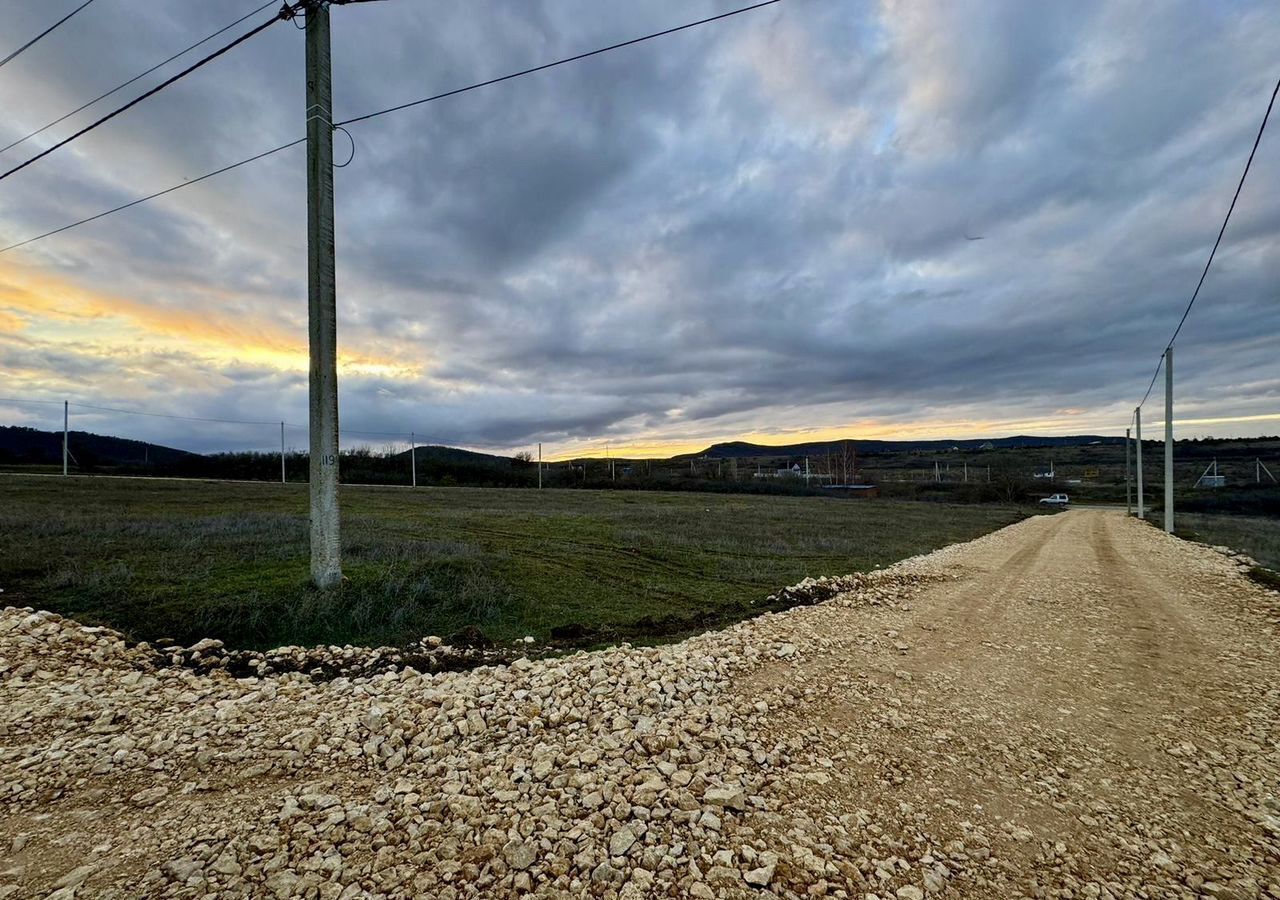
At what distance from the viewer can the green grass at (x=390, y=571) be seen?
312 inches

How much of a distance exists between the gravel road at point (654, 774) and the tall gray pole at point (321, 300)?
2.99m

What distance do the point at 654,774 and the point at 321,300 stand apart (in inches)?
366

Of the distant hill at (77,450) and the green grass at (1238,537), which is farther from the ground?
the distant hill at (77,450)

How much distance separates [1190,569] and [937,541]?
7.83 meters

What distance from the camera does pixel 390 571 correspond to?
Answer: 1010 cm

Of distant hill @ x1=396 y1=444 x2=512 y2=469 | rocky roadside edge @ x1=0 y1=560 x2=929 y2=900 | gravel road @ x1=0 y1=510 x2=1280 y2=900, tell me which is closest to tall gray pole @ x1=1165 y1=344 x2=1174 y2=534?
gravel road @ x1=0 y1=510 x2=1280 y2=900

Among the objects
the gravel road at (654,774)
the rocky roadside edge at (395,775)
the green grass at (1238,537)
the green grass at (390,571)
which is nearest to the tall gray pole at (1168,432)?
Result: the green grass at (1238,537)

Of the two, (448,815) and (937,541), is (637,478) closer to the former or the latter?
(937,541)

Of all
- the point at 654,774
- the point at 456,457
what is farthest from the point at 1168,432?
the point at 456,457

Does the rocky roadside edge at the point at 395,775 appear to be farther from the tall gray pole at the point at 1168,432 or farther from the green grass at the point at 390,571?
the tall gray pole at the point at 1168,432

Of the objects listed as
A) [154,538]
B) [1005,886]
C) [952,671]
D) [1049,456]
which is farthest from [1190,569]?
[1049,456]

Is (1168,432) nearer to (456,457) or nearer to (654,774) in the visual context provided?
(654,774)

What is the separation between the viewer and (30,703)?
512 cm

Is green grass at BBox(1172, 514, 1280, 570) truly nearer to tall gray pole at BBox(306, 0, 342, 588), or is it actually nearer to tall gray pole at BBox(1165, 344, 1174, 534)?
tall gray pole at BBox(1165, 344, 1174, 534)
